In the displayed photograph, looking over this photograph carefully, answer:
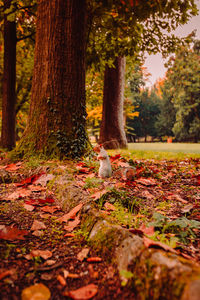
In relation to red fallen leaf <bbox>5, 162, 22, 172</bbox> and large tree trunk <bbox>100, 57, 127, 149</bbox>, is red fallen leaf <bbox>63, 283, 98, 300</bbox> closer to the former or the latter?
red fallen leaf <bbox>5, 162, 22, 172</bbox>

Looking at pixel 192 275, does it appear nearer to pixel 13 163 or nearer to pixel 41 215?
pixel 41 215

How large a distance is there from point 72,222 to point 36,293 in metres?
0.71

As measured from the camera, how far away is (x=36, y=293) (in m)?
0.82

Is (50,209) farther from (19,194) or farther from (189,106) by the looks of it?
(189,106)

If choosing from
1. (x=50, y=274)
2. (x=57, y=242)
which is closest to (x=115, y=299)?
(x=50, y=274)

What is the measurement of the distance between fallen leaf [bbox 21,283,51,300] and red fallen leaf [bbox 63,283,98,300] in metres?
0.08

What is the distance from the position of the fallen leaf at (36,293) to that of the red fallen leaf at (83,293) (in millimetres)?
81

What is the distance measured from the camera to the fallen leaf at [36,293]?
2.61 ft

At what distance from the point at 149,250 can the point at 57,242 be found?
2.18ft

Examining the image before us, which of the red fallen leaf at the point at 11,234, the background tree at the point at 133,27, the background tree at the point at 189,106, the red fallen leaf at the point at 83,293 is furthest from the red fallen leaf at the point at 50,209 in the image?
the background tree at the point at 189,106

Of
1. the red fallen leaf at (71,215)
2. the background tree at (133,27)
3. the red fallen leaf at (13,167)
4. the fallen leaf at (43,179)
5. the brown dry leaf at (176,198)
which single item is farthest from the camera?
the background tree at (133,27)

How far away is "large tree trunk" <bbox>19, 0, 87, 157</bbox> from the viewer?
10.4ft

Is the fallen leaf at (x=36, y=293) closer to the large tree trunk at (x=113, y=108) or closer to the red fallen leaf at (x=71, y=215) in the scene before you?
the red fallen leaf at (x=71, y=215)

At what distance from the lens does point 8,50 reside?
661cm
